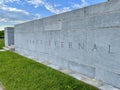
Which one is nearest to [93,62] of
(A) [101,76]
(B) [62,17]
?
(A) [101,76]

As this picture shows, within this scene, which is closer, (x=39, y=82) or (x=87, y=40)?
(x=39, y=82)

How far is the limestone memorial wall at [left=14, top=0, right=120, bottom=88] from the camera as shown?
11.1ft

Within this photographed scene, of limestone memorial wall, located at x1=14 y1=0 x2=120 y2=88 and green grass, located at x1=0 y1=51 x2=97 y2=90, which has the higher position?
limestone memorial wall, located at x1=14 y1=0 x2=120 y2=88

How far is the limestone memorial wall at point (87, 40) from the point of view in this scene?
3.37 m

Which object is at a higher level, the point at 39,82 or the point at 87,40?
the point at 87,40

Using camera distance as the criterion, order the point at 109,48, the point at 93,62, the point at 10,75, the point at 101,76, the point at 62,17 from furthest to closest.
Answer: the point at 62,17
the point at 10,75
the point at 93,62
the point at 101,76
the point at 109,48

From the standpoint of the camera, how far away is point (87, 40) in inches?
162

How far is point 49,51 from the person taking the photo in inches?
246

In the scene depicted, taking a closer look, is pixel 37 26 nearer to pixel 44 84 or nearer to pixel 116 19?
pixel 44 84

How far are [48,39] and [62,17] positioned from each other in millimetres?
1339

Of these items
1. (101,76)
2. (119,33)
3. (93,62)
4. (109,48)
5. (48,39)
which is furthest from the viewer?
(48,39)

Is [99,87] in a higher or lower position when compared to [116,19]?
lower

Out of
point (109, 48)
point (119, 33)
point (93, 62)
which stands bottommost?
point (93, 62)

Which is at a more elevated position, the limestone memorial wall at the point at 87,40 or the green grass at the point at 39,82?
the limestone memorial wall at the point at 87,40
